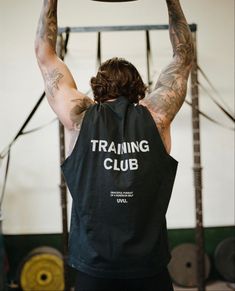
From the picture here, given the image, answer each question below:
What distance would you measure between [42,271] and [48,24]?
2.35 metres

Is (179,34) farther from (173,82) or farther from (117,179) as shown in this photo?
(117,179)

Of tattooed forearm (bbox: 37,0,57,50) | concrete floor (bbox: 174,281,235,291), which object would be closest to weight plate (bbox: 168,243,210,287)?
concrete floor (bbox: 174,281,235,291)

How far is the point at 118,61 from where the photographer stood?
1215 millimetres

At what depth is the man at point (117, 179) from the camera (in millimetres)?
1061

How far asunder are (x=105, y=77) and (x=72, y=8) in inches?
86.1

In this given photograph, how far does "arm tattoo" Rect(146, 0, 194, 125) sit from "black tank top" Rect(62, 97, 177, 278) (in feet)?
0.25

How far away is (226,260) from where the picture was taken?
3.09 meters

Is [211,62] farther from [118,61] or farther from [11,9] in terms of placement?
[118,61]

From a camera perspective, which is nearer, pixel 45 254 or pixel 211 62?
pixel 45 254

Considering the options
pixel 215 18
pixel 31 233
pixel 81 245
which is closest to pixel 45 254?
pixel 31 233

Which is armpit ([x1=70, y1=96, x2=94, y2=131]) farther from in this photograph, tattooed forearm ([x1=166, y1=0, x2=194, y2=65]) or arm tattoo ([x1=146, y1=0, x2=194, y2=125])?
tattooed forearm ([x1=166, y1=0, x2=194, y2=65])

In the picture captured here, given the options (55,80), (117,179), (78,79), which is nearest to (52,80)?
(55,80)

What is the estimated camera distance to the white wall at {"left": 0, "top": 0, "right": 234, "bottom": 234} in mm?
3098

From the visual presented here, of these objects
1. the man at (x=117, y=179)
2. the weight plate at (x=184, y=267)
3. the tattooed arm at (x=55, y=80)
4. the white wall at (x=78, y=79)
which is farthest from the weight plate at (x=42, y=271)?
the tattooed arm at (x=55, y=80)
